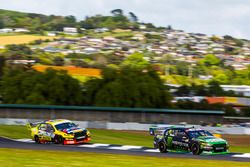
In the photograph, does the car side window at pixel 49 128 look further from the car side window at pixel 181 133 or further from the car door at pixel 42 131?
the car side window at pixel 181 133

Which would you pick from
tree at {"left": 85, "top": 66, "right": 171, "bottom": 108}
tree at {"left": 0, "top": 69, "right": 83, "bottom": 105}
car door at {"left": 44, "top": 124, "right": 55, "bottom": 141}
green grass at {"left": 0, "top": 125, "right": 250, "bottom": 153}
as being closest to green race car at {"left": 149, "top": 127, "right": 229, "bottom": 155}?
car door at {"left": 44, "top": 124, "right": 55, "bottom": 141}

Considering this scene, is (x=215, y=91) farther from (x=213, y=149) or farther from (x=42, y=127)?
(x=213, y=149)

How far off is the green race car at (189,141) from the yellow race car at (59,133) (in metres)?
5.31

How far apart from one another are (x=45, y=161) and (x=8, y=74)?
74.4m

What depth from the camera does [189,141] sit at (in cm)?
2538

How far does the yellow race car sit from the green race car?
17.4 ft

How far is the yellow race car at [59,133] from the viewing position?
3044 centimetres

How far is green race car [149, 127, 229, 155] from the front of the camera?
24.6 meters

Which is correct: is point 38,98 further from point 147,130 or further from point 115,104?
point 147,130

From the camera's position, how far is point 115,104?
269 ft

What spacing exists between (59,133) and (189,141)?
27.2 ft

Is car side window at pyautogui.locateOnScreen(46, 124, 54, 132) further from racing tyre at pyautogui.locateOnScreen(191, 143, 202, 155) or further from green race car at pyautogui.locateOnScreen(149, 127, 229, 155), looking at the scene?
racing tyre at pyautogui.locateOnScreen(191, 143, 202, 155)

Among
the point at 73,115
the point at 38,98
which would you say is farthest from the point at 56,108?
the point at 38,98

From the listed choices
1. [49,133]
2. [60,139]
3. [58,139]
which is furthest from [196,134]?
[49,133]
